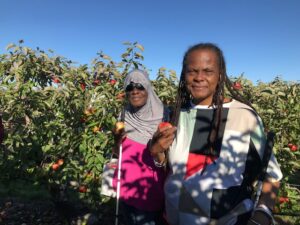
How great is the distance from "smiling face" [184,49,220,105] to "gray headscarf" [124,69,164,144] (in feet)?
4.24

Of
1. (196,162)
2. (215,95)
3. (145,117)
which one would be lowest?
(196,162)

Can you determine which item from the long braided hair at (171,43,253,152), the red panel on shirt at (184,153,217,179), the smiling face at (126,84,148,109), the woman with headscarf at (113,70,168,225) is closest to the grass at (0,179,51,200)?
the woman with headscarf at (113,70,168,225)

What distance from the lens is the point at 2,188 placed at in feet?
23.9

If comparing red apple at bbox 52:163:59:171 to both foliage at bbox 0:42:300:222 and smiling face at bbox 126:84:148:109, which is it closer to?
foliage at bbox 0:42:300:222

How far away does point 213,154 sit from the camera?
1.73 m

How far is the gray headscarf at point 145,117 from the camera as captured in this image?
10.2ft

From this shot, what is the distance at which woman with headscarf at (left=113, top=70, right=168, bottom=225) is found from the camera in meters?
2.97

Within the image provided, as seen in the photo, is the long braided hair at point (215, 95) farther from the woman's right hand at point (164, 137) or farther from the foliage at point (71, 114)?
the foliage at point (71, 114)

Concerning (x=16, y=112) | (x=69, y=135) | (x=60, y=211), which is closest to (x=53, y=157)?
(x=69, y=135)

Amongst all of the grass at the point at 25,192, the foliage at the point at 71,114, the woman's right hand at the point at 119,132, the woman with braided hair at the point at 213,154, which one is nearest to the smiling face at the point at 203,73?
the woman with braided hair at the point at 213,154

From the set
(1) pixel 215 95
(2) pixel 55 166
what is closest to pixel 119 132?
(1) pixel 215 95

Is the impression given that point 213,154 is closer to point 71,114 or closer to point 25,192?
point 71,114

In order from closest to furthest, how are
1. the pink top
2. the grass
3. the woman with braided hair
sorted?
1. the woman with braided hair
2. the pink top
3. the grass

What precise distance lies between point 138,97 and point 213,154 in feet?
4.95
